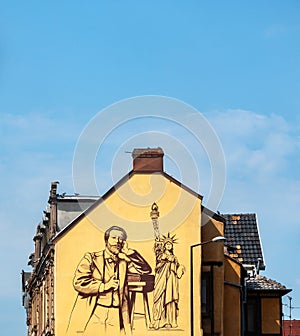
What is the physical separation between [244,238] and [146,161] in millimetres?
18311

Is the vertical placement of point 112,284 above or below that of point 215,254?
below

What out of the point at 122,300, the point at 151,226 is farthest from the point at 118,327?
the point at 151,226

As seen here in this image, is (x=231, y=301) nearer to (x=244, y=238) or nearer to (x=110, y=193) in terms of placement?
(x=110, y=193)

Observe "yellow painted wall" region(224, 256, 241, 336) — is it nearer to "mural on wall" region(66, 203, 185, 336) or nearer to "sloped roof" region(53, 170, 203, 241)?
"mural on wall" region(66, 203, 185, 336)

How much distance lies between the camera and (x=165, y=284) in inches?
2586

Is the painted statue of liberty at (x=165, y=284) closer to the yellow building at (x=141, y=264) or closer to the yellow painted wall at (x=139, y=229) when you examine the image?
the yellow building at (x=141, y=264)

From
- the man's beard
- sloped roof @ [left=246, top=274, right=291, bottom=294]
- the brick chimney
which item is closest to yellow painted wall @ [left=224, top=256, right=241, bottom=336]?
sloped roof @ [left=246, top=274, right=291, bottom=294]

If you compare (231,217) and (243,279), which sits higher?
(231,217)

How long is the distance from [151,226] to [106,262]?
351 cm

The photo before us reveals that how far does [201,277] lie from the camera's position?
222 feet

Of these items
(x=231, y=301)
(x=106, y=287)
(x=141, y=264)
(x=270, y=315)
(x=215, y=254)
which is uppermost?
(x=215, y=254)

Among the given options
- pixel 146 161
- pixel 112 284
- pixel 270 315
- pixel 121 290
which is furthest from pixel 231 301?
pixel 146 161

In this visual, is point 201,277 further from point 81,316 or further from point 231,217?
point 231,217

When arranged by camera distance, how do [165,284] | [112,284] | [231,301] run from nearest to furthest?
[112,284], [165,284], [231,301]
